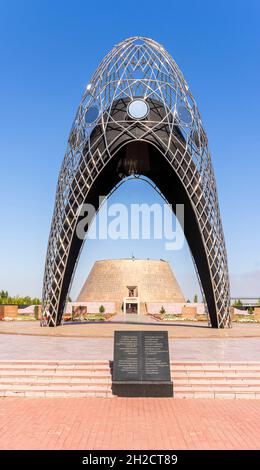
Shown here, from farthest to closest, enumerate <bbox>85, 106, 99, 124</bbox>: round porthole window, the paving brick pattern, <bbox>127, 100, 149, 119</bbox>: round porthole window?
1. <bbox>85, 106, 99, 124</bbox>: round porthole window
2. <bbox>127, 100, 149, 119</bbox>: round porthole window
3. the paving brick pattern

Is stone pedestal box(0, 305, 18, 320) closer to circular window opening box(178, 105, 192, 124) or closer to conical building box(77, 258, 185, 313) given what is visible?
circular window opening box(178, 105, 192, 124)

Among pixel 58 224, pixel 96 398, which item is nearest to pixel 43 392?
pixel 96 398

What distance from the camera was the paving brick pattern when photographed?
8578 millimetres

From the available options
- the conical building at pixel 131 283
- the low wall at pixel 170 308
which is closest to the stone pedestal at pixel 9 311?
the low wall at pixel 170 308

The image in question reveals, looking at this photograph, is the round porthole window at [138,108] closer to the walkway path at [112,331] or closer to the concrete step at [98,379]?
the walkway path at [112,331]

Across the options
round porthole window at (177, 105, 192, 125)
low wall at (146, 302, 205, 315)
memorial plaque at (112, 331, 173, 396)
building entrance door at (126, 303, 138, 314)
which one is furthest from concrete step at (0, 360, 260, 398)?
building entrance door at (126, 303, 138, 314)

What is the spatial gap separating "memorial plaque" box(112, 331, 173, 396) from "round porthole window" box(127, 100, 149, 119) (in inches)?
927

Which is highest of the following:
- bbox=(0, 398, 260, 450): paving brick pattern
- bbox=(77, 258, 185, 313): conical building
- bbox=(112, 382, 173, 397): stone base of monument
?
bbox=(77, 258, 185, 313): conical building

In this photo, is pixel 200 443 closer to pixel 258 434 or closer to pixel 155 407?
pixel 258 434

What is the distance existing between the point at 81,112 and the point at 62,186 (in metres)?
6.52

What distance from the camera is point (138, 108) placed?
3319 centimetres

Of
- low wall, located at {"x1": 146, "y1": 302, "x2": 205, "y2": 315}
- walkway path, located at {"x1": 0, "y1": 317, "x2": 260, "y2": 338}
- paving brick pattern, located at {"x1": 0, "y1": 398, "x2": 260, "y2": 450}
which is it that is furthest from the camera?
low wall, located at {"x1": 146, "y1": 302, "x2": 205, "y2": 315}

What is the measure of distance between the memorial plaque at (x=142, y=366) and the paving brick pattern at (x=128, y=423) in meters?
0.37

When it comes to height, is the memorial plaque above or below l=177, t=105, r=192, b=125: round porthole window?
below
